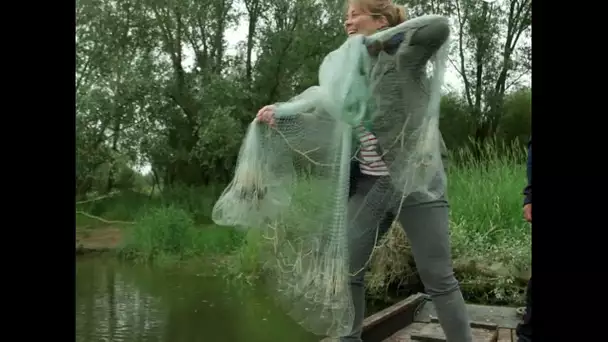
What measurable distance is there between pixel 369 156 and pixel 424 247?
180 millimetres

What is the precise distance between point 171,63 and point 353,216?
32.4 inches

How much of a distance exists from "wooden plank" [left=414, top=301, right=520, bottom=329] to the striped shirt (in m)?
0.41

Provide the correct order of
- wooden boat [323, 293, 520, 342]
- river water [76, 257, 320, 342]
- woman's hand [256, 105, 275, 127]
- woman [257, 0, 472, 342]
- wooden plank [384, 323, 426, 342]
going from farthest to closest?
river water [76, 257, 320, 342], wooden plank [384, 323, 426, 342], wooden boat [323, 293, 520, 342], woman's hand [256, 105, 275, 127], woman [257, 0, 472, 342]

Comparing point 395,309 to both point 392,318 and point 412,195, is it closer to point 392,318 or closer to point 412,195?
point 392,318

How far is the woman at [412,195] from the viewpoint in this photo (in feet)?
3.18

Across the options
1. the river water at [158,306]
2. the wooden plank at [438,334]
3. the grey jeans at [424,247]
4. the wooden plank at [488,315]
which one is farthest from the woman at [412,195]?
the river water at [158,306]

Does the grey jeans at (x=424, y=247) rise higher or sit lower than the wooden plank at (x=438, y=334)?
higher

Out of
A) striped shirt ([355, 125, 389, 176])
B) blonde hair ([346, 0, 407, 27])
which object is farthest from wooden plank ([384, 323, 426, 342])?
blonde hair ([346, 0, 407, 27])

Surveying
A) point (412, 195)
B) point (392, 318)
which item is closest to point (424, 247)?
point (412, 195)

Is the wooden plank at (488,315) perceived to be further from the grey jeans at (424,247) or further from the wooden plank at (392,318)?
the grey jeans at (424,247)

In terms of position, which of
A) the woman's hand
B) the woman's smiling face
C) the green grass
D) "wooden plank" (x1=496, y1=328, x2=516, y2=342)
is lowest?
"wooden plank" (x1=496, y1=328, x2=516, y2=342)

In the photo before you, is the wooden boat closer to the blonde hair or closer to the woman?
the woman

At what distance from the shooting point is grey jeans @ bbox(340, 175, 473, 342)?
99 centimetres
